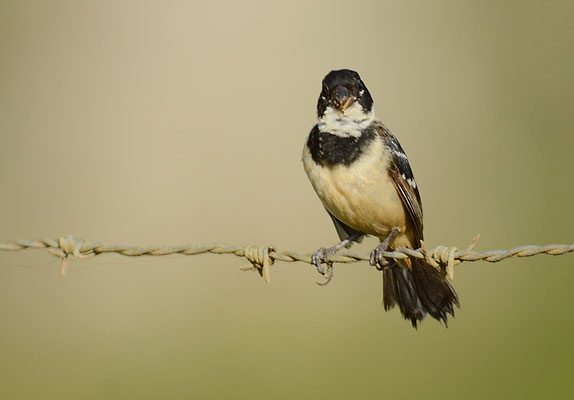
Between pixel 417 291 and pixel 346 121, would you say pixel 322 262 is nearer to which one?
pixel 417 291

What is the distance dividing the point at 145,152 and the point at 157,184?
0.52m

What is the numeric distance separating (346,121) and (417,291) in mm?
1190

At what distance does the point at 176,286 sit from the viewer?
8.55m

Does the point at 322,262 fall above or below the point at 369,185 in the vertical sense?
below

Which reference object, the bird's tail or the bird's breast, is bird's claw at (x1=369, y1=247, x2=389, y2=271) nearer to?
the bird's tail

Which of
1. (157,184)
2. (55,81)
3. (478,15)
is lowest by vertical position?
(157,184)

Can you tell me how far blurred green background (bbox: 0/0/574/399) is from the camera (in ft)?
24.0

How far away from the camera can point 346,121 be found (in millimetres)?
5391

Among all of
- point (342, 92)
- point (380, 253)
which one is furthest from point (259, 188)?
point (380, 253)

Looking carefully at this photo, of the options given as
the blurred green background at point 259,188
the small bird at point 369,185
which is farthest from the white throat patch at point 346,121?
the blurred green background at point 259,188

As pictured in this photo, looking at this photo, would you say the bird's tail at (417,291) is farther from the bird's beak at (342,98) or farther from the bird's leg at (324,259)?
the bird's beak at (342,98)

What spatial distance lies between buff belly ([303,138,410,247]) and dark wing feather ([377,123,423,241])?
0.04m

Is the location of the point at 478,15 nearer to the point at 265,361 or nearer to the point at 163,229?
the point at 163,229

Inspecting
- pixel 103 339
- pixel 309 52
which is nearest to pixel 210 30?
pixel 309 52
